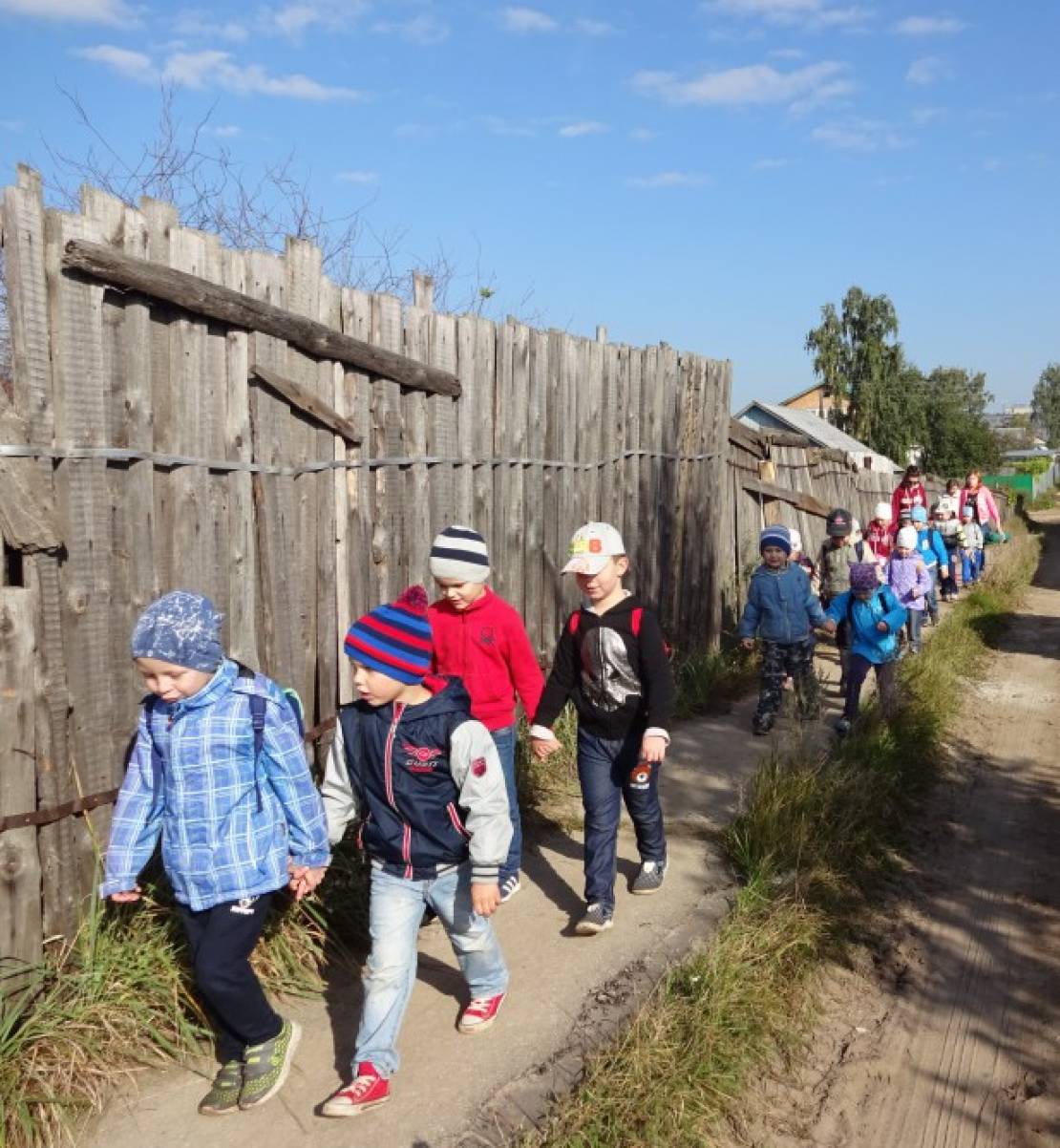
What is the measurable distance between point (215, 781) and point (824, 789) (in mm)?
3560

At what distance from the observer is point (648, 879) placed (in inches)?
194

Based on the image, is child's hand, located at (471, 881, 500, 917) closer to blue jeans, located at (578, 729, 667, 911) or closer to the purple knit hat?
blue jeans, located at (578, 729, 667, 911)

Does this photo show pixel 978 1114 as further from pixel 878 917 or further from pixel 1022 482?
pixel 1022 482

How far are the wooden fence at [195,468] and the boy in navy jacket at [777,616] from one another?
1825 millimetres

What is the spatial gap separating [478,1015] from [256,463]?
7.19 feet

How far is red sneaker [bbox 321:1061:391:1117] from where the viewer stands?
3201mm

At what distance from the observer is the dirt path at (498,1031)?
3.19m

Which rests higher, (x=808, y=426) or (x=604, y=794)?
(x=808, y=426)

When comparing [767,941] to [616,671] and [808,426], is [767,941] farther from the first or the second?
Answer: [808,426]

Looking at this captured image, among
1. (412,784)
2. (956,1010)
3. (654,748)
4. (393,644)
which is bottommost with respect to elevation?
(956,1010)

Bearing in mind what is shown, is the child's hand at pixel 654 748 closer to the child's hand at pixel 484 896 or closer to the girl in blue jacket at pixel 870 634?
the child's hand at pixel 484 896

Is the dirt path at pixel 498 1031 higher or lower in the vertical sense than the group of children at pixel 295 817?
lower

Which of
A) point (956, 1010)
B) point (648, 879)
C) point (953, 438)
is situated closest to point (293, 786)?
point (648, 879)

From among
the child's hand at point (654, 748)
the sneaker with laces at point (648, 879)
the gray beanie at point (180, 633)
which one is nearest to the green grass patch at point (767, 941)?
the sneaker with laces at point (648, 879)
